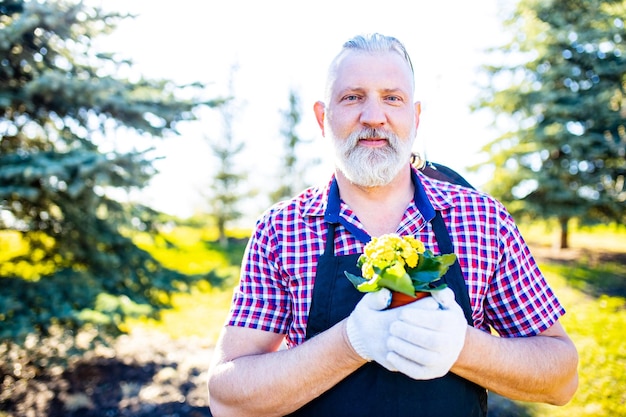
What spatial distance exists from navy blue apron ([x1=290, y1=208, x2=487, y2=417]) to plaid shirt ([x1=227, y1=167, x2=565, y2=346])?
2.4 inches

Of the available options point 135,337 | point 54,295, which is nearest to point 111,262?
point 54,295

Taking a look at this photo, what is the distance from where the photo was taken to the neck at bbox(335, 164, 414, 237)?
1.96 metres

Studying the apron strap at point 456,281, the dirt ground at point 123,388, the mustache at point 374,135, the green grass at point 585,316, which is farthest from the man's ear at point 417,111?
the dirt ground at point 123,388

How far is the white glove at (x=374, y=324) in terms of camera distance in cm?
143

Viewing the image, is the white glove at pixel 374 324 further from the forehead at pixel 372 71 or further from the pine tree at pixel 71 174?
the pine tree at pixel 71 174

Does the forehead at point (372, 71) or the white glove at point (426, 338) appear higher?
the forehead at point (372, 71)

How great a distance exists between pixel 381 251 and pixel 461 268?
0.55 metres

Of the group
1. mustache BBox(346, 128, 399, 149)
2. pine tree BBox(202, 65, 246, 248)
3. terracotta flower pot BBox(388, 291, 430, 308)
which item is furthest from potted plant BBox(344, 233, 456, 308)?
pine tree BBox(202, 65, 246, 248)

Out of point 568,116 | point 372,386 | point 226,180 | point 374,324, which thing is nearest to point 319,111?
point 374,324

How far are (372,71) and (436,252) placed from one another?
2.67 ft

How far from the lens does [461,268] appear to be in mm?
1805

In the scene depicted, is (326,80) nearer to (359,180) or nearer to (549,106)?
(359,180)

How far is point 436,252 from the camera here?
6.07 feet

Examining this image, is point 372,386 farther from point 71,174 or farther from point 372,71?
point 71,174
